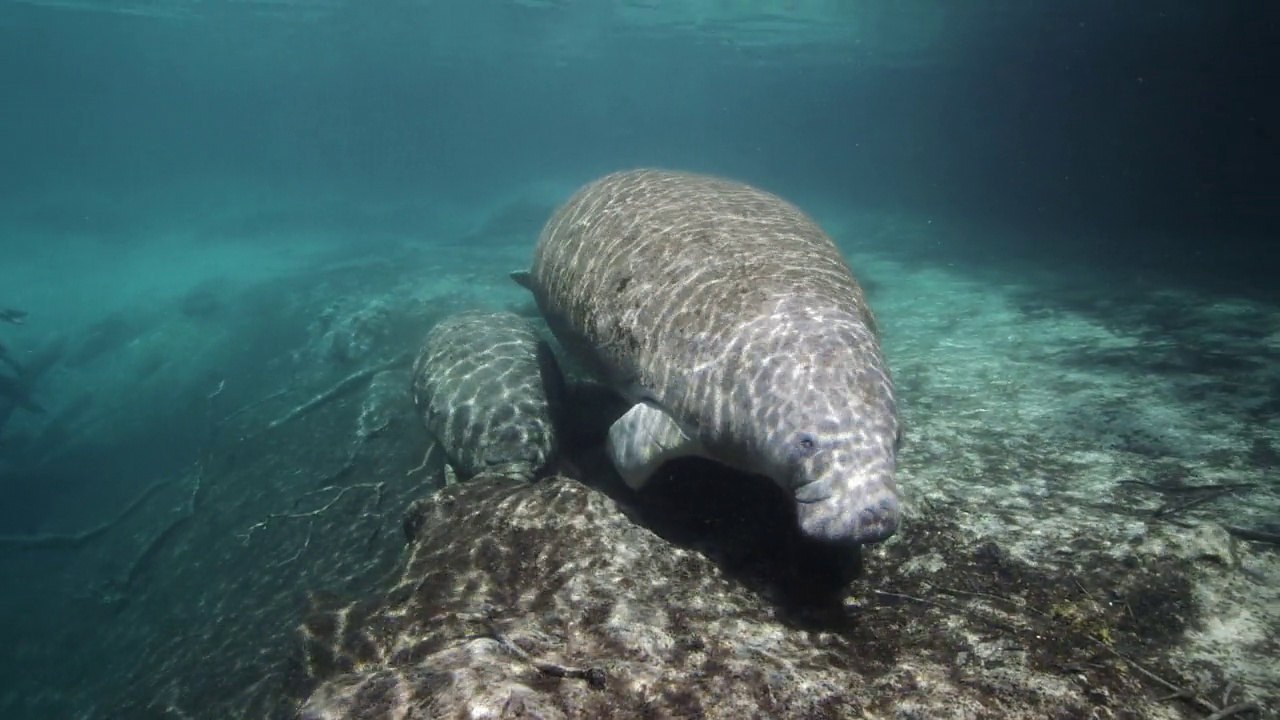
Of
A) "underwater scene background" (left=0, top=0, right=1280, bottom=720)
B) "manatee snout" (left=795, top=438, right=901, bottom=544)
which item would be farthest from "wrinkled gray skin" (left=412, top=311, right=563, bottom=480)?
"manatee snout" (left=795, top=438, right=901, bottom=544)

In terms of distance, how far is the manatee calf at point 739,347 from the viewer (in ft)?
11.3

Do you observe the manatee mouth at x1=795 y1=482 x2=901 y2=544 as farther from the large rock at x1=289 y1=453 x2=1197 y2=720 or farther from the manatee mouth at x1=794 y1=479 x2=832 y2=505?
the large rock at x1=289 y1=453 x2=1197 y2=720

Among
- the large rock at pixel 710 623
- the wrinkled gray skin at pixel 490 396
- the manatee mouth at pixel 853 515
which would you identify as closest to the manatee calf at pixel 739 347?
the manatee mouth at pixel 853 515

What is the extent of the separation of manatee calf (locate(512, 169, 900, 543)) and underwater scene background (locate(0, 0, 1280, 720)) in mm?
586

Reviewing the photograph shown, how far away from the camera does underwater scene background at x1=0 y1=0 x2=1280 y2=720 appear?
2.69 meters

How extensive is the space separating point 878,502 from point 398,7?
1910 inches

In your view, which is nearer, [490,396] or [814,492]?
[814,492]

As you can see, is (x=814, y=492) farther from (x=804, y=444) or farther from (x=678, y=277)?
(x=678, y=277)

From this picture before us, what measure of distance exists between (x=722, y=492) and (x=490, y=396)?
3.07 meters

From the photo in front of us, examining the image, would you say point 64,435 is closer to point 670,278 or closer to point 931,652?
point 670,278

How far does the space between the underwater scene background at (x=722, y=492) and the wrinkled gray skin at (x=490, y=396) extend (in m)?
0.32

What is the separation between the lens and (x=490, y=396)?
6547mm

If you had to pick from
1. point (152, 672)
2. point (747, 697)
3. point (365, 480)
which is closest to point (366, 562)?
point (365, 480)

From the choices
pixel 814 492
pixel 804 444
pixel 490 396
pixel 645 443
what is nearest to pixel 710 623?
pixel 814 492
